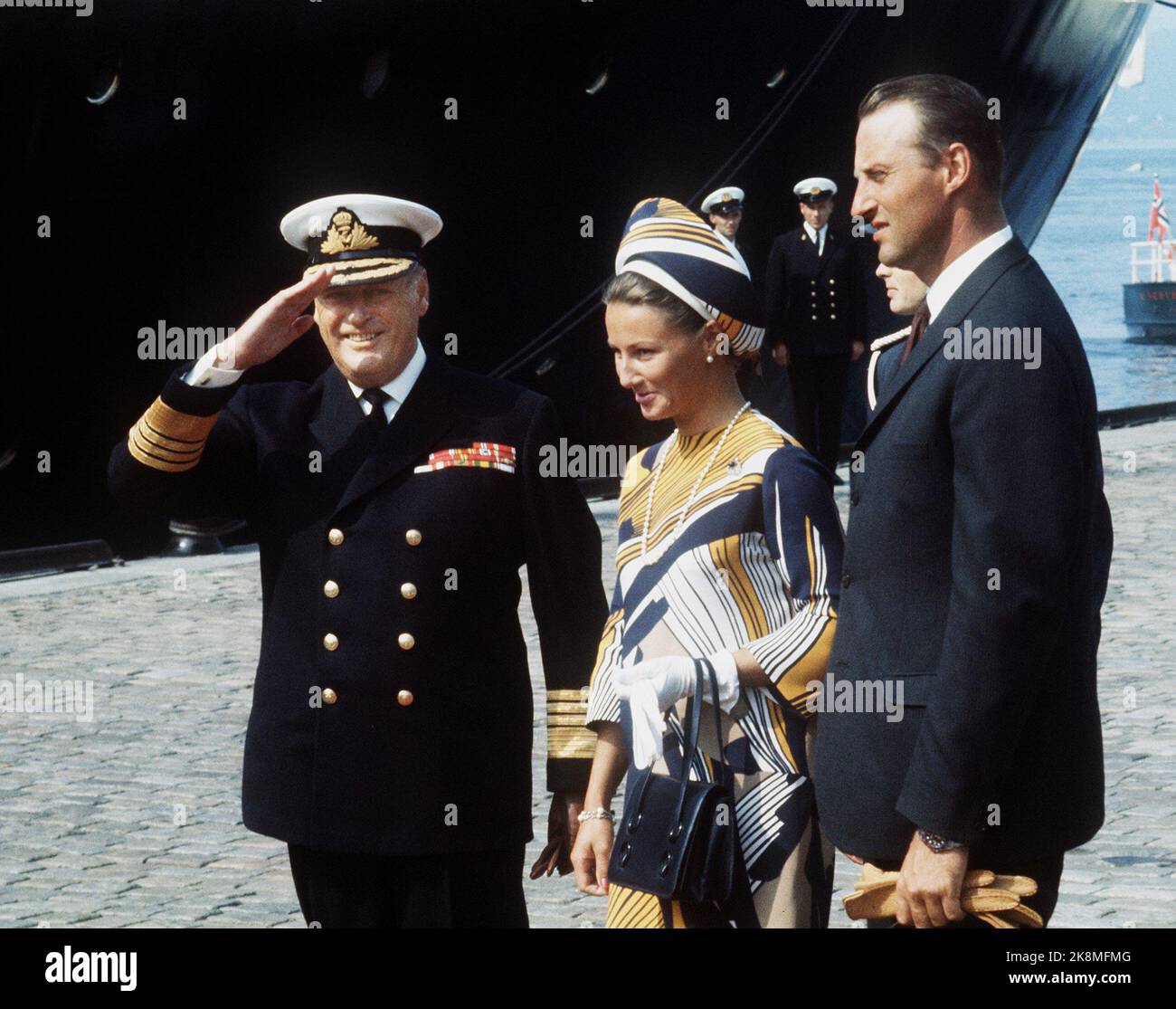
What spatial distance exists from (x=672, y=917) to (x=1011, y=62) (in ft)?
46.0

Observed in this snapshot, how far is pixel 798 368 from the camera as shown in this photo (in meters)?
13.5

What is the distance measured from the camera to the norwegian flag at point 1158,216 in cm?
3509

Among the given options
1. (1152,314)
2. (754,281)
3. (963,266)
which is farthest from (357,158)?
(1152,314)

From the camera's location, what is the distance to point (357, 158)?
1067 centimetres

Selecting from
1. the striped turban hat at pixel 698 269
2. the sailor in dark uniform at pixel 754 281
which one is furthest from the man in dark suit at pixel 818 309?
the striped turban hat at pixel 698 269

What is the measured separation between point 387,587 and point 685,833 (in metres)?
0.73

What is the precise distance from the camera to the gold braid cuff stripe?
3.54 m

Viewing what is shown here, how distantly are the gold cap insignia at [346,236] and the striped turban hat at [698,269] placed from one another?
48cm

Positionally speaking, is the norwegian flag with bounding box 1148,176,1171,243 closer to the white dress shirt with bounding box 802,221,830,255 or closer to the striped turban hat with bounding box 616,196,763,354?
the white dress shirt with bounding box 802,221,830,255

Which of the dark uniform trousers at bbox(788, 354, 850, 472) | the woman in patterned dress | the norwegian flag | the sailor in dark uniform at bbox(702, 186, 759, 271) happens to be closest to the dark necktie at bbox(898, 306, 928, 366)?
the woman in patterned dress

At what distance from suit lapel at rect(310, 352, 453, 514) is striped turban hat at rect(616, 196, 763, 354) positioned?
43cm

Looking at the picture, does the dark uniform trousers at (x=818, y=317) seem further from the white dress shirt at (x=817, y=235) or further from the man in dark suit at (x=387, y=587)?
the man in dark suit at (x=387, y=587)

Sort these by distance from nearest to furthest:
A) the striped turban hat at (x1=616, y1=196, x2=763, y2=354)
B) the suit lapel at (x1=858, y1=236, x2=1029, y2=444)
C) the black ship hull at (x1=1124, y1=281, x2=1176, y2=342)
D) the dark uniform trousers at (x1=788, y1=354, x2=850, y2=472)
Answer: the suit lapel at (x1=858, y1=236, x2=1029, y2=444) → the striped turban hat at (x1=616, y1=196, x2=763, y2=354) → the dark uniform trousers at (x1=788, y1=354, x2=850, y2=472) → the black ship hull at (x1=1124, y1=281, x2=1176, y2=342)

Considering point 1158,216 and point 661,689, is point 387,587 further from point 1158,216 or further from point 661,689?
point 1158,216
